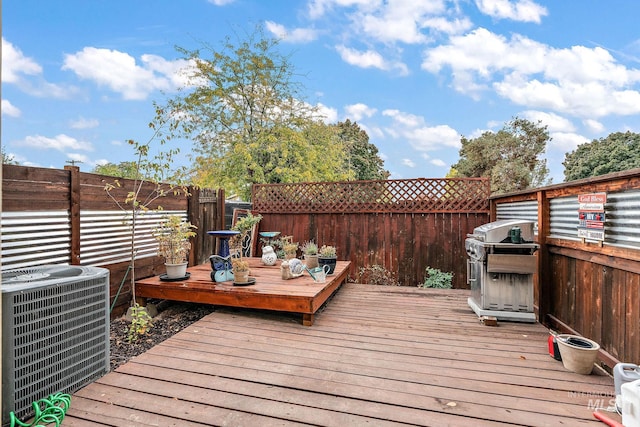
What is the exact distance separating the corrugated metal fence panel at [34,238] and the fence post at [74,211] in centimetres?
3

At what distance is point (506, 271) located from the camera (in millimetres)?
2957

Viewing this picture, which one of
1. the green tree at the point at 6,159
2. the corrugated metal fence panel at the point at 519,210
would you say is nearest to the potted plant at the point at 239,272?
the green tree at the point at 6,159

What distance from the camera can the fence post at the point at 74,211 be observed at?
2.75 meters

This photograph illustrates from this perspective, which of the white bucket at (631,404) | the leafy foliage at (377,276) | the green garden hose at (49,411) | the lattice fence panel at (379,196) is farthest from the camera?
the leafy foliage at (377,276)

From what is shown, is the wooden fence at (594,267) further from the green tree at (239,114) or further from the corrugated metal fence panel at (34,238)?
the green tree at (239,114)

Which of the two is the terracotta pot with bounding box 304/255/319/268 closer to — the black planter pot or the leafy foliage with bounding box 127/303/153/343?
the black planter pot

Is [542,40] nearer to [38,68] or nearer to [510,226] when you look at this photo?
[510,226]

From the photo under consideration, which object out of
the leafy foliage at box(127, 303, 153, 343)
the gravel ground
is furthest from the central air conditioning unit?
the leafy foliage at box(127, 303, 153, 343)

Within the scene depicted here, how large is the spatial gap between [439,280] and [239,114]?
6295mm

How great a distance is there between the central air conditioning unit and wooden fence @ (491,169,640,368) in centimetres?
337

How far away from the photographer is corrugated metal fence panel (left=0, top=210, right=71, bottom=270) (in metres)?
2.26

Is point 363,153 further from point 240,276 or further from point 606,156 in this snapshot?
point 240,276

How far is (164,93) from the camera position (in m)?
8.14

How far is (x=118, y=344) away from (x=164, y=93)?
732 cm
